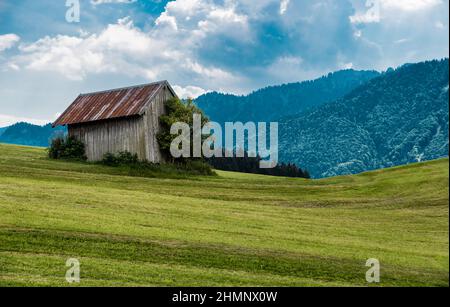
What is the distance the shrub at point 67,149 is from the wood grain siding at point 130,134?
68 cm

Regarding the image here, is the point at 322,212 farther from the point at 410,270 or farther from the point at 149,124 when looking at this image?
the point at 149,124

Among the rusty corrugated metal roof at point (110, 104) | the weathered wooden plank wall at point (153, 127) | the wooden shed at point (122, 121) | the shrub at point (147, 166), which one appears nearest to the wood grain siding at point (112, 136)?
the wooden shed at point (122, 121)

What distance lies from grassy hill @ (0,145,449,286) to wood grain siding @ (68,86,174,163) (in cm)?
1331

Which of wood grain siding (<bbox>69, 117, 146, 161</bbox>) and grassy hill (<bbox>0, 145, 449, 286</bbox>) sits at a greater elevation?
wood grain siding (<bbox>69, 117, 146, 161</bbox>)

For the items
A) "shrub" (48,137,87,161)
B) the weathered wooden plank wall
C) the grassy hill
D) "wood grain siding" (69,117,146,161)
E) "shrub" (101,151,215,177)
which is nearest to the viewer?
the grassy hill

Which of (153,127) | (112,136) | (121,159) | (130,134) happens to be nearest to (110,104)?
(112,136)

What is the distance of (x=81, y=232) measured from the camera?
20438mm

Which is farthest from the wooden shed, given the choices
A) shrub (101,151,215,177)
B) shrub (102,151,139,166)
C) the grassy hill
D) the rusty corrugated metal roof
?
the grassy hill

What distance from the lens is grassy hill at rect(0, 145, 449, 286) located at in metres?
16.2

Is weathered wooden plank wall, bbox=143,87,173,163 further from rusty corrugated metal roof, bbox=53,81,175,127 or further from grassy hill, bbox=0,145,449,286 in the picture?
grassy hill, bbox=0,145,449,286

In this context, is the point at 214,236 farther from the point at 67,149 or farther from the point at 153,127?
the point at 67,149

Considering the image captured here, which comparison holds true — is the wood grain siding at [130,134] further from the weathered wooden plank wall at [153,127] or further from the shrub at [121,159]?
the shrub at [121,159]

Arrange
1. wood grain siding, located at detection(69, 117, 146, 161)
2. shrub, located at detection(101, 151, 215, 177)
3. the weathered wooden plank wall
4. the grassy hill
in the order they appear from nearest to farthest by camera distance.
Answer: the grassy hill, shrub, located at detection(101, 151, 215, 177), wood grain siding, located at detection(69, 117, 146, 161), the weathered wooden plank wall
